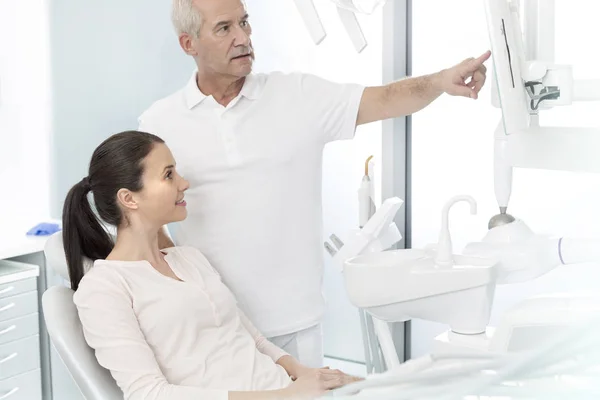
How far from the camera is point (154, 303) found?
59.7 inches

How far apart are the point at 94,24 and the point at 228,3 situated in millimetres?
1426

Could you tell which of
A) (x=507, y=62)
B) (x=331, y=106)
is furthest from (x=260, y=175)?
(x=507, y=62)

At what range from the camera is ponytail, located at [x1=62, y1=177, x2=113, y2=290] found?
5.38ft

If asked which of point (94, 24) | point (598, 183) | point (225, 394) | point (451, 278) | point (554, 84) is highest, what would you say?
point (94, 24)

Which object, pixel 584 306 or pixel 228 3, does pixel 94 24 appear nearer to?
pixel 228 3

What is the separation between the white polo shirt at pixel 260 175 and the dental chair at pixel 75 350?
0.43 m

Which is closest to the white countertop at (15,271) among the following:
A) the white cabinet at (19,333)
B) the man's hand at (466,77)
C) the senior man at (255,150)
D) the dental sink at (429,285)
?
the white cabinet at (19,333)

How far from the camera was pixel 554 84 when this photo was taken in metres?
1.33

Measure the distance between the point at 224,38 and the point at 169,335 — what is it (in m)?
0.76

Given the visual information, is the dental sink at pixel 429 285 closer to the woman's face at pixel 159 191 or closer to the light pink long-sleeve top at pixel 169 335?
the light pink long-sleeve top at pixel 169 335

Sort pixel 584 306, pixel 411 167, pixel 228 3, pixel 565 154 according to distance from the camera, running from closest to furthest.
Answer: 1. pixel 584 306
2. pixel 565 154
3. pixel 228 3
4. pixel 411 167

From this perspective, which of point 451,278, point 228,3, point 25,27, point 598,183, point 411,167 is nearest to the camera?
point 451,278

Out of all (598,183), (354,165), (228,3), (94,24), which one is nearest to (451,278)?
(228,3)

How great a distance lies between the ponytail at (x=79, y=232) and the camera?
5.38 ft
